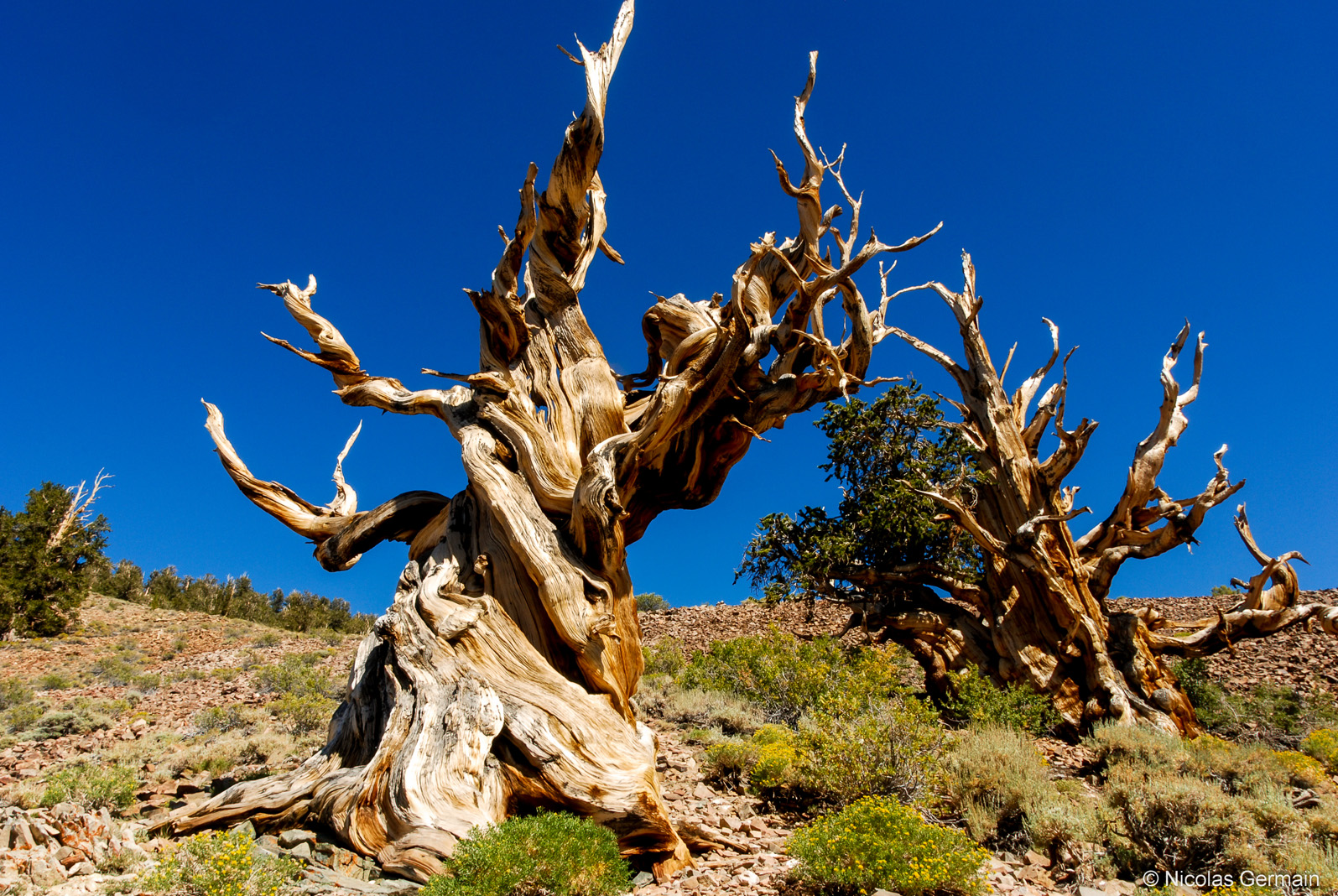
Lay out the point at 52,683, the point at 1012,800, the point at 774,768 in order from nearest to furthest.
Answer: the point at 1012,800 < the point at 774,768 < the point at 52,683

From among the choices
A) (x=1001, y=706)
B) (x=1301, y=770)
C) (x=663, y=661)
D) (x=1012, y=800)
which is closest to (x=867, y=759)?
(x=1012, y=800)

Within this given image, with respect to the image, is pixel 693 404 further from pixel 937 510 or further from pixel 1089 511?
pixel 1089 511

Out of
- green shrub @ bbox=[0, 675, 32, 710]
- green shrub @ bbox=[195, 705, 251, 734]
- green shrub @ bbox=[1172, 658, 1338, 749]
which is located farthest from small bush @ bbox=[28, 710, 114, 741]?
green shrub @ bbox=[1172, 658, 1338, 749]

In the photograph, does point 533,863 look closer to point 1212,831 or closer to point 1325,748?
point 1212,831

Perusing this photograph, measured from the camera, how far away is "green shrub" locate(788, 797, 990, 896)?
143 inches

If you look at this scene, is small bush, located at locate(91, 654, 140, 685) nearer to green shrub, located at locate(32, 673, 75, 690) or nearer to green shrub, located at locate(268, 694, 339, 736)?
green shrub, located at locate(32, 673, 75, 690)

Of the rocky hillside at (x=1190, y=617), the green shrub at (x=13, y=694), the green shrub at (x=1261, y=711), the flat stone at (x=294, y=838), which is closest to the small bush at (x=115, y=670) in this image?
the green shrub at (x=13, y=694)

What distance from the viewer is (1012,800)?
16.7ft

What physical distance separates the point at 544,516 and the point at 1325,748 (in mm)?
8410

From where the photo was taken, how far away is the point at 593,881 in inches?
145

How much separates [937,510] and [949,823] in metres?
6.46

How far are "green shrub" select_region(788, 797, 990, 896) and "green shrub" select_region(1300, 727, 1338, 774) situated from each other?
555 cm

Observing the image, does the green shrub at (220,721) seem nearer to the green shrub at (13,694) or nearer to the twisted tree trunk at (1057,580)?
the green shrub at (13,694)

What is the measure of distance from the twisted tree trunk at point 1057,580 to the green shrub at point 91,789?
907 cm
